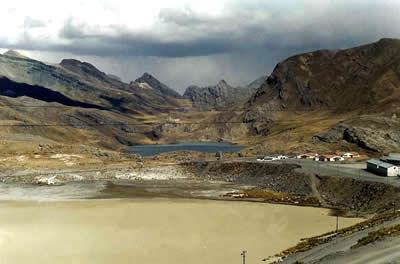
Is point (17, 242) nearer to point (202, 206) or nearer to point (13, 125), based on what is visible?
point (202, 206)

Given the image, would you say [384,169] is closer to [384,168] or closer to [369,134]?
[384,168]

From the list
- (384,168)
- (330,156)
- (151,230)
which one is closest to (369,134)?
(330,156)

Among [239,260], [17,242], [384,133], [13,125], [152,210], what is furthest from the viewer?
[13,125]

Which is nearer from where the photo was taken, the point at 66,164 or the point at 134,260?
the point at 134,260

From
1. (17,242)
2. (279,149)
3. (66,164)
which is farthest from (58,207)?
(279,149)

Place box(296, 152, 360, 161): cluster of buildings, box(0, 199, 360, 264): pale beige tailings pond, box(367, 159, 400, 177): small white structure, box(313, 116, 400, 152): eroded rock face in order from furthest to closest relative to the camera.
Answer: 1. box(313, 116, 400, 152): eroded rock face
2. box(296, 152, 360, 161): cluster of buildings
3. box(367, 159, 400, 177): small white structure
4. box(0, 199, 360, 264): pale beige tailings pond

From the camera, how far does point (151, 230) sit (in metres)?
56.1

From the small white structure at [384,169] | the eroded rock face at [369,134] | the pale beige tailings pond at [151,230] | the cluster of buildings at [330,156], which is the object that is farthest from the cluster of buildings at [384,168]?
the eroded rock face at [369,134]

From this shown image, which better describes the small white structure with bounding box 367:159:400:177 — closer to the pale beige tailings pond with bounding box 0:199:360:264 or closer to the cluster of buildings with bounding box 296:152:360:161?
the pale beige tailings pond with bounding box 0:199:360:264

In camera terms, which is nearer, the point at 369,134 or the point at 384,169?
the point at 384,169

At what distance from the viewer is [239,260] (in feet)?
143

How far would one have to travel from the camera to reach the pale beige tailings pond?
46062 millimetres

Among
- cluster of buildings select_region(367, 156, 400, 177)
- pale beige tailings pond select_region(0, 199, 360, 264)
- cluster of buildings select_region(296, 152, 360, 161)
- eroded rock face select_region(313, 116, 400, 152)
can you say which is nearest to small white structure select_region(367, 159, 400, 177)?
cluster of buildings select_region(367, 156, 400, 177)

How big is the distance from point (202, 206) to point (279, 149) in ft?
248
